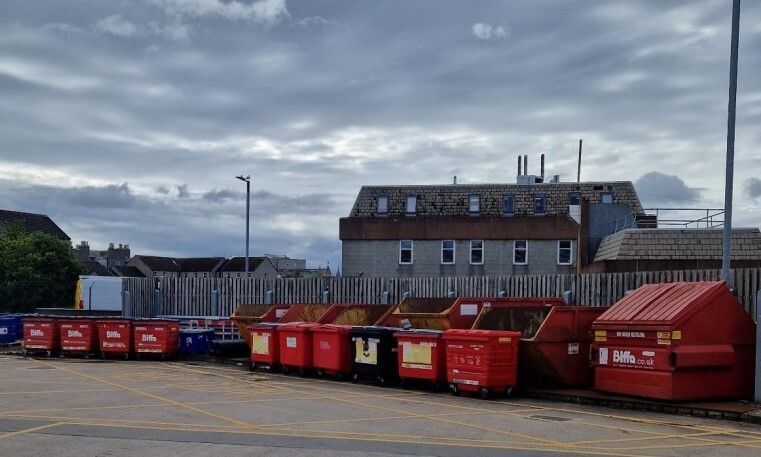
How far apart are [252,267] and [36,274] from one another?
208 feet

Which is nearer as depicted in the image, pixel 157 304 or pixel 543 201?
pixel 157 304

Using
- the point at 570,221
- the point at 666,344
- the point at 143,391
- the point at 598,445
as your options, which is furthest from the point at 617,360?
the point at 570,221

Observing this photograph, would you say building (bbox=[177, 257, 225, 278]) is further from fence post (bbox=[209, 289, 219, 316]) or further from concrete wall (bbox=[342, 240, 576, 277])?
fence post (bbox=[209, 289, 219, 316])

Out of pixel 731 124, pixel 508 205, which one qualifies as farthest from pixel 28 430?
pixel 508 205

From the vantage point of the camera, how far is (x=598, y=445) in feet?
36.4

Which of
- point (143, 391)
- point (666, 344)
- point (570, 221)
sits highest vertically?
point (570, 221)

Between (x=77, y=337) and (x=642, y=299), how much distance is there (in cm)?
1841

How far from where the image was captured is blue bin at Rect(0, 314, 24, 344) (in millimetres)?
31938

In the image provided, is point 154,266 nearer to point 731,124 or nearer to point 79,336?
point 79,336

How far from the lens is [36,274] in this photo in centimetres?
4484

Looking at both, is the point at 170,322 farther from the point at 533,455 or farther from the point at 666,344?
the point at 533,455

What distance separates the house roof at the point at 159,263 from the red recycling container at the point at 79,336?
8533 centimetres

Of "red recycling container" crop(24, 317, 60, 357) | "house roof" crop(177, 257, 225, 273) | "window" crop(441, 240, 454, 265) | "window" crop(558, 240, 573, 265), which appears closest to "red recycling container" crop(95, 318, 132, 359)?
"red recycling container" crop(24, 317, 60, 357)

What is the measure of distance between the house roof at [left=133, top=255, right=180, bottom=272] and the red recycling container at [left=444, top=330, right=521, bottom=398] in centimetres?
9858
